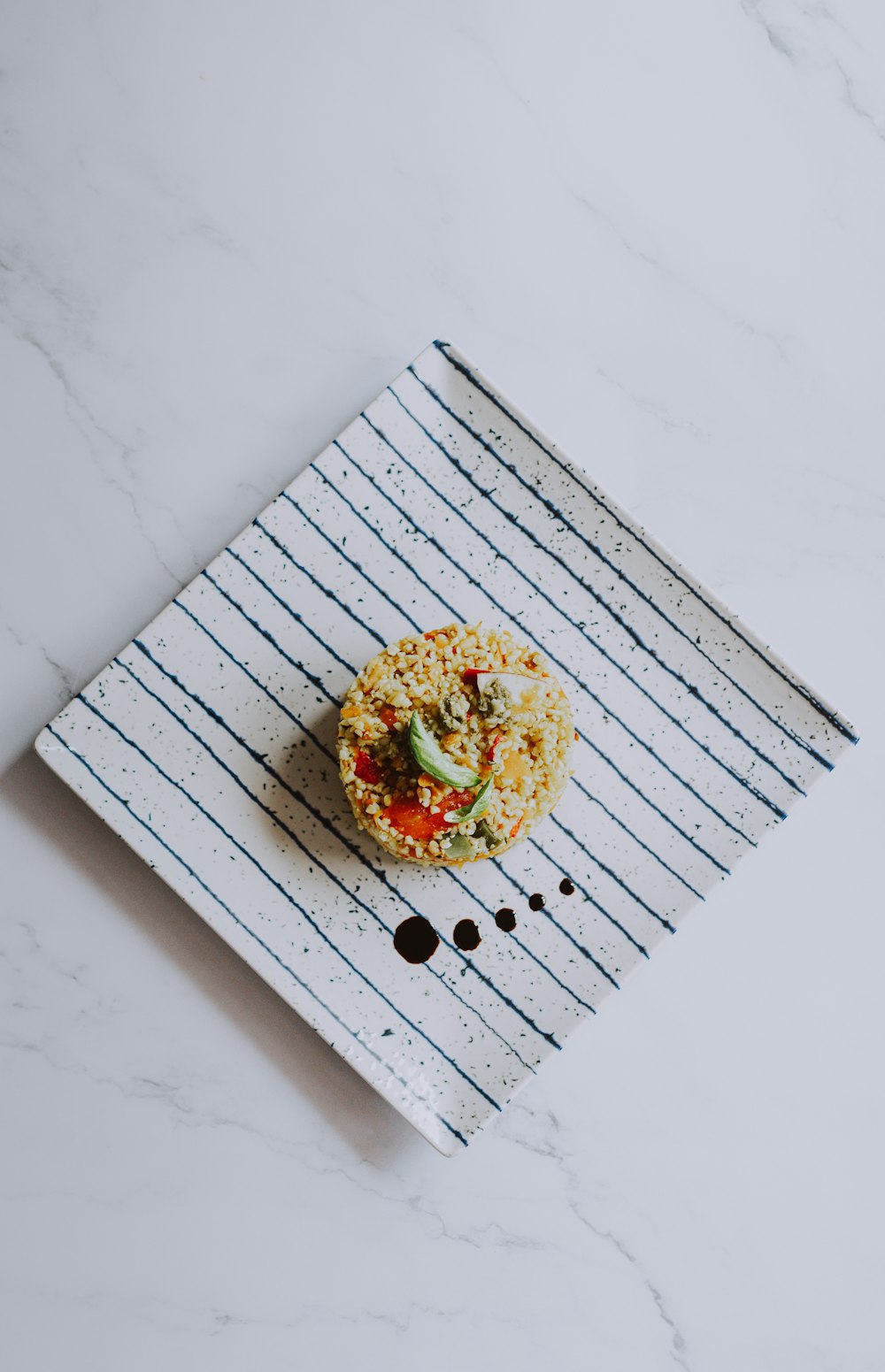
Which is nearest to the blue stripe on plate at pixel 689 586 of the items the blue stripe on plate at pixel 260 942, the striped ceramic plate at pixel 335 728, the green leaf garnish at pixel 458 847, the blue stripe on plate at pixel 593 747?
the striped ceramic plate at pixel 335 728

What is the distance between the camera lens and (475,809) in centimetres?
231

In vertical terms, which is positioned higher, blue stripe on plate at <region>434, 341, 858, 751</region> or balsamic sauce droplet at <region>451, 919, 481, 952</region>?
blue stripe on plate at <region>434, 341, 858, 751</region>

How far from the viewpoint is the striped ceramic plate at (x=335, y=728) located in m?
2.58

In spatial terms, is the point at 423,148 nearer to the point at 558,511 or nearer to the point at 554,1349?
the point at 558,511

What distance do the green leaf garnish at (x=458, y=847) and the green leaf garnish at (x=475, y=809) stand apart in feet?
0.16

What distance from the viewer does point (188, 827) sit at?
258 cm

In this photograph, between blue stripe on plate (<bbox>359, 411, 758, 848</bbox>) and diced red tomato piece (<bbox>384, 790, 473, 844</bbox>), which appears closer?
diced red tomato piece (<bbox>384, 790, 473, 844</bbox>)

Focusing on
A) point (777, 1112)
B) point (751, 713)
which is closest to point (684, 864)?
point (751, 713)

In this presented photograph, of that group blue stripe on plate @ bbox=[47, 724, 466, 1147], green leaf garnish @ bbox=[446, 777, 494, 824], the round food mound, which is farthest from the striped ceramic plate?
green leaf garnish @ bbox=[446, 777, 494, 824]

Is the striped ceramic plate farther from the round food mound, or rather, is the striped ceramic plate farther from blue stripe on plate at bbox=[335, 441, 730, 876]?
the round food mound

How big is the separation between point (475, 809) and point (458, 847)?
0.49 feet

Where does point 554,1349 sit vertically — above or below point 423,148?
below

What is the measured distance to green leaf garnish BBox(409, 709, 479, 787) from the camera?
7.42 feet

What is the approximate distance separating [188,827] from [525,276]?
1.68 metres
